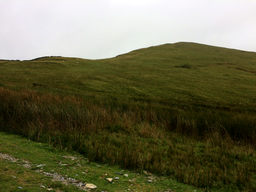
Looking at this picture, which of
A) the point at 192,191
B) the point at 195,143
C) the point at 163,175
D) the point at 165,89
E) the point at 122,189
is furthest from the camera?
the point at 165,89

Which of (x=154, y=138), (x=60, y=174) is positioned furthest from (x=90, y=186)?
(x=154, y=138)

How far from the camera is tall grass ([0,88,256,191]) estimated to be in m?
6.25

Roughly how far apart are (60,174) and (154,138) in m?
4.91

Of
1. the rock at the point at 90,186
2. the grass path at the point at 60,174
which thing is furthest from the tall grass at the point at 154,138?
the rock at the point at 90,186

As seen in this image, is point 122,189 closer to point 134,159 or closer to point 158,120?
point 134,159

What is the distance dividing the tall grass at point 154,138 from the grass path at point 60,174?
55 centimetres

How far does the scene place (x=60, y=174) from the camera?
5.23 meters

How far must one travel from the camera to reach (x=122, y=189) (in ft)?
15.5

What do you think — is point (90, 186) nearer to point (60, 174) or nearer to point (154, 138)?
point (60, 174)

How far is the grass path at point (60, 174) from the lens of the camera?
4.55 metres

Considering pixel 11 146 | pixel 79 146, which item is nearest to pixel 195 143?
pixel 79 146

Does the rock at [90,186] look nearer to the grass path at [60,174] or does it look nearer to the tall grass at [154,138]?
the grass path at [60,174]

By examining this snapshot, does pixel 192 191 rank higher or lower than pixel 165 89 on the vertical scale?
lower

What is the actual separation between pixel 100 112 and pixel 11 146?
517 cm
